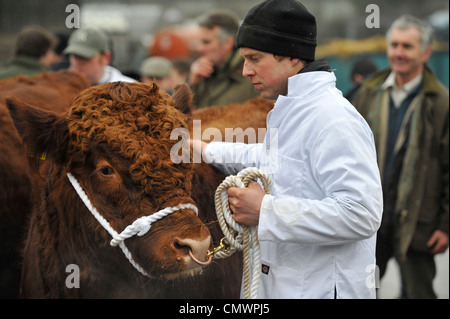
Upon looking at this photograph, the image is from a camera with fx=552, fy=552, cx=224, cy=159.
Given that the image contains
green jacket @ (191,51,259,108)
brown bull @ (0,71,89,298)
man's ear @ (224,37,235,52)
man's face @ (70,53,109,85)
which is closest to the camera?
brown bull @ (0,71,89,298)

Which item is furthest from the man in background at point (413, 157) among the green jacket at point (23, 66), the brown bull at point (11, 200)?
the green jacket at point (23, 66)

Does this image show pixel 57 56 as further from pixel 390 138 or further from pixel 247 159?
pixel 247 159

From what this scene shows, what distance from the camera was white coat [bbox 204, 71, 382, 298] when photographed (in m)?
2.32

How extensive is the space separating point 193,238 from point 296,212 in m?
0.48

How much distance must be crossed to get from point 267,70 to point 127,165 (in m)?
0.80

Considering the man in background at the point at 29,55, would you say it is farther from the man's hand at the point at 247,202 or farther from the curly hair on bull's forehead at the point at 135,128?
the man's hand at the point at 247,202

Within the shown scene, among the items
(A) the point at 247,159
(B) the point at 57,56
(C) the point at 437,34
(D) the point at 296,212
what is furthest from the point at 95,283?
(C) the point at 437,34

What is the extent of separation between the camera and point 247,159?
119 inches

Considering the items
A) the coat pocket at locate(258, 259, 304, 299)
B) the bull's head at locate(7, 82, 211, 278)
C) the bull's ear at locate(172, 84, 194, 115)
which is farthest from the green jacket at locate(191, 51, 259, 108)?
the coat pocket at locate(258, 259, 304, 299)

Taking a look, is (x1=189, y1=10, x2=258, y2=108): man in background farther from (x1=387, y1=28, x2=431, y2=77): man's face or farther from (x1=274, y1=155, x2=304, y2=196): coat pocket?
(x1=274, y1=155, x2=304, y2=196): coat pocket

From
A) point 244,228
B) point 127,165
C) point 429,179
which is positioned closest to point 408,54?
point 429,179

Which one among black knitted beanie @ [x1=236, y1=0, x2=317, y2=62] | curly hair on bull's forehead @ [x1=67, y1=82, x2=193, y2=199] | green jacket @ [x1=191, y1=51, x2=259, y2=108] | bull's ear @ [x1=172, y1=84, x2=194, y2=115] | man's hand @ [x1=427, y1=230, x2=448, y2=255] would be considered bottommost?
man's hand @ [x1=427, y1=230, x2=448, y2=255]

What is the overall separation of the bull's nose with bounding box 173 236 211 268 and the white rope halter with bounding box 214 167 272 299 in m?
0.16

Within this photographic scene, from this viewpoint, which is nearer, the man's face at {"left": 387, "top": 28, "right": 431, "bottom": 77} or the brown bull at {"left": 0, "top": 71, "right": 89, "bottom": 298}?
the brown bull at {"left": 0, "top": 71, "right": 89, "bottom": 298}
